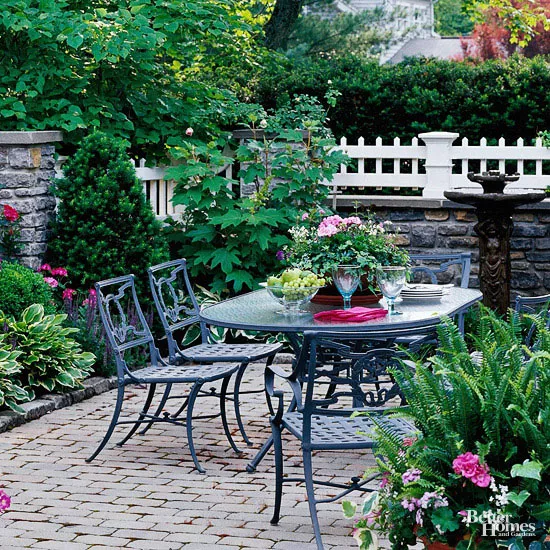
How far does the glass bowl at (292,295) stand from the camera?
17.6 ft

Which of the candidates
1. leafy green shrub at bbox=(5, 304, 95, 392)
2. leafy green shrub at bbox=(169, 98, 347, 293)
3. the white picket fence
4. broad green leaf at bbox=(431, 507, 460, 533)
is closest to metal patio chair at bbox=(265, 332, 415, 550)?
broad green leaf at bbox=(431, 507, 460, 533)

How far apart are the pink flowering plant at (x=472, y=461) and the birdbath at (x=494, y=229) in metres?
4.34

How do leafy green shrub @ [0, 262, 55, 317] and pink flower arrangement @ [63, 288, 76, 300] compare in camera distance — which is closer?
leafy green shrub @ [0, 262, 55, 317]

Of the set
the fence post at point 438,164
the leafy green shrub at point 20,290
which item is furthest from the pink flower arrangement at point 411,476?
the fence post at point 438,164

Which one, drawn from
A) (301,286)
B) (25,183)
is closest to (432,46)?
(25,183)

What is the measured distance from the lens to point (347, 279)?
18.0 feet

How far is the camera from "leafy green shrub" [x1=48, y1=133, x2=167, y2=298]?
25.4 feet

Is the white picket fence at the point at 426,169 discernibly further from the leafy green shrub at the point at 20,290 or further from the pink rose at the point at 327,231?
the pink rose at the point at 327,231

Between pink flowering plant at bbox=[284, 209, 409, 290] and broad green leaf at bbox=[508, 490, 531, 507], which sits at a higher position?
pink flowering plant at bbox=[284, 209, 409, 290]

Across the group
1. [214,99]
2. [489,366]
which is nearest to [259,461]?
[489,366]

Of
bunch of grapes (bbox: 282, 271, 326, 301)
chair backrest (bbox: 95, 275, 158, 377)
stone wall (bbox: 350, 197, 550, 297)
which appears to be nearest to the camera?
bunch of grapes (bbox: 282, 271, 326, 301)

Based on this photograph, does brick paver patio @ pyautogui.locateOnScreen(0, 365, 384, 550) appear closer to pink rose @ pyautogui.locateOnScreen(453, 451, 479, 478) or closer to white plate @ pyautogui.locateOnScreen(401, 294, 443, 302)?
white plate @ pyautogui.locateOnScreen(401, 294, 443, 302)

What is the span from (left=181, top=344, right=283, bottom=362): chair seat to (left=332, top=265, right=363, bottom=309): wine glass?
76 cm

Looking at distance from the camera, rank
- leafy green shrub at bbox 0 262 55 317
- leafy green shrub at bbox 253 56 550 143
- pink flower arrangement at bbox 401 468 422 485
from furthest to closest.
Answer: leafy green shrub at bbox 253 56 550 143 → leafy green shrub at bbox 0 262 55 317 → pink flower arrangement at bbox 401 468 422 485
